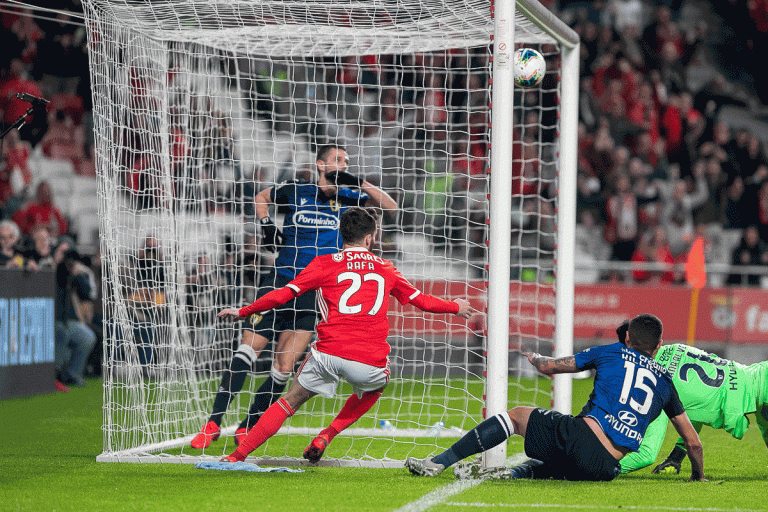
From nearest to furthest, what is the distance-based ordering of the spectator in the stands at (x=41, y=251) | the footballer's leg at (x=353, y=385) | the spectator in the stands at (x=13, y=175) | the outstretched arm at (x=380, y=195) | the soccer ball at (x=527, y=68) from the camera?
the footballer's leg at (x=353, y=385) → the soccer ball at (x=527, y=68) → the outstretched arm at (x=380, y=195) → the spectator in the stands at (x=41, y=251) → the spectator in the stands at (x=13, y=175)

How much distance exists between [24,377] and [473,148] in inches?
302

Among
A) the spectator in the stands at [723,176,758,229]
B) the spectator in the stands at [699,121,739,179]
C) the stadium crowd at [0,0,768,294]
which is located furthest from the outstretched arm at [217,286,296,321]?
the spectator in the stands at [699,121,739,179]

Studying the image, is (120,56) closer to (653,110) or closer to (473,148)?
(473,148)

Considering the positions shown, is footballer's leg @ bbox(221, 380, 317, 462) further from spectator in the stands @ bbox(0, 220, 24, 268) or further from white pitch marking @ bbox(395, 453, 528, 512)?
spectator in the stands @ bbox(0, 220, 24, 268)

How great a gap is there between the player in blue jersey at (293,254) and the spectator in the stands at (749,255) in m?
9.25

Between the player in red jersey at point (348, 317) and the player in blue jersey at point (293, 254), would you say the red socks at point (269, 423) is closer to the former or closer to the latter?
the player in red jersey at point (348, 317)

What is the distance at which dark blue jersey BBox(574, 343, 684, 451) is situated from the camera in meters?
5.21

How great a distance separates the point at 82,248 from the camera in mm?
12961

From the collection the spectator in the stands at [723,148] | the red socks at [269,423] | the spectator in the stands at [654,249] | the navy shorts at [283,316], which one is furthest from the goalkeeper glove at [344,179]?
the spectator in the stands at [723,148]

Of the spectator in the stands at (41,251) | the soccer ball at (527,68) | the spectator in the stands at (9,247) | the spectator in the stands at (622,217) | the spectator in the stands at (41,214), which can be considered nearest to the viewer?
the soccer ball at (527,68)

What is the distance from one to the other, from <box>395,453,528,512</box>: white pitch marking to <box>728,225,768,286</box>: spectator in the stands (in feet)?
32.9

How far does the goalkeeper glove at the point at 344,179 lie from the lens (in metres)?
6.72

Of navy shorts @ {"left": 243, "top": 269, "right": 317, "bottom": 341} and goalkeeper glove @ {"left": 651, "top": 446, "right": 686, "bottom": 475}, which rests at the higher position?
navy shorts @ {"left": 243, "top": 269, "right": 317, "bottom": 341}

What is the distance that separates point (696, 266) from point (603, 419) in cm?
787
